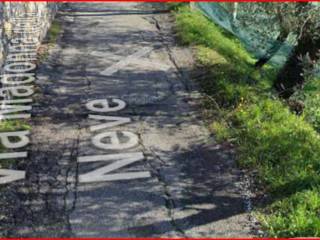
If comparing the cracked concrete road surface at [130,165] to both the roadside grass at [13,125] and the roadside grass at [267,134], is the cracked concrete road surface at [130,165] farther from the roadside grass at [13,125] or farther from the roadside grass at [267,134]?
the roadside grass at [267,134]

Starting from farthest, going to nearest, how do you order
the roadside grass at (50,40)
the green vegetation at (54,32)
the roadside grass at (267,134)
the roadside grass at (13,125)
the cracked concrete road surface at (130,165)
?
the green vegetation at (54,32) → the roadside grass at (50,40) → the roadside grass at (13,125) → the roadside grass at (267,134) → the cracked concrete road surface at (130,165)

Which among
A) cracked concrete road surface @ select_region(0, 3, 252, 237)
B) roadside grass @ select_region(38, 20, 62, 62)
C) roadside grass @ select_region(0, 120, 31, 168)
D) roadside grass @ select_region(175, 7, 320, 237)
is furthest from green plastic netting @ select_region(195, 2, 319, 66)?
roadside grass @ select_region(0, 120, 31, 168)

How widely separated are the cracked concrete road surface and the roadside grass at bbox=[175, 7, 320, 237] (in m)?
0.24

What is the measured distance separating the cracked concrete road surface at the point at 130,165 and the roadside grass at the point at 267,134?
0.24 m

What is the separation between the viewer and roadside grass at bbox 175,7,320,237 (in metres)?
4.95

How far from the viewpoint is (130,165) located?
19.4 ft

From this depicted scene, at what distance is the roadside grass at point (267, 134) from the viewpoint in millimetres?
4953

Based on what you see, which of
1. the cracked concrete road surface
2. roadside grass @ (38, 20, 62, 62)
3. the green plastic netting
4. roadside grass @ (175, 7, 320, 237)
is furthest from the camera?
roadside grass @ (38, 20, 62, 62)

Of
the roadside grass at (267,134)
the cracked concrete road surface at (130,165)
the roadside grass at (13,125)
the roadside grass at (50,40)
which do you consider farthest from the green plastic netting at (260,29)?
the roadside grass at (13,125)

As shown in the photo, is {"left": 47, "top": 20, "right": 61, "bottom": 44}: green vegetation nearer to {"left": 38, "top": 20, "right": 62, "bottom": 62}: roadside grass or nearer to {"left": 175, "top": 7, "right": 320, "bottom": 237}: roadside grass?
{"left": 38, "top": 20, "right": 62, "bottom": 62}: roadside grass

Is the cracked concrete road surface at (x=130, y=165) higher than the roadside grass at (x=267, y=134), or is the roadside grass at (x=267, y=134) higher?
the roadside grass at (x=267, y=134)

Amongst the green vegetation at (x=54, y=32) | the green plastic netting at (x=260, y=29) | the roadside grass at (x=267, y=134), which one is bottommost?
the green vegetation at (x=54, y=32)

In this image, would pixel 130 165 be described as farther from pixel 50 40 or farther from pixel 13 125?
pixel 50 40

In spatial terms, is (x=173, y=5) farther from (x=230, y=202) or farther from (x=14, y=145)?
(x=230, y=202)
